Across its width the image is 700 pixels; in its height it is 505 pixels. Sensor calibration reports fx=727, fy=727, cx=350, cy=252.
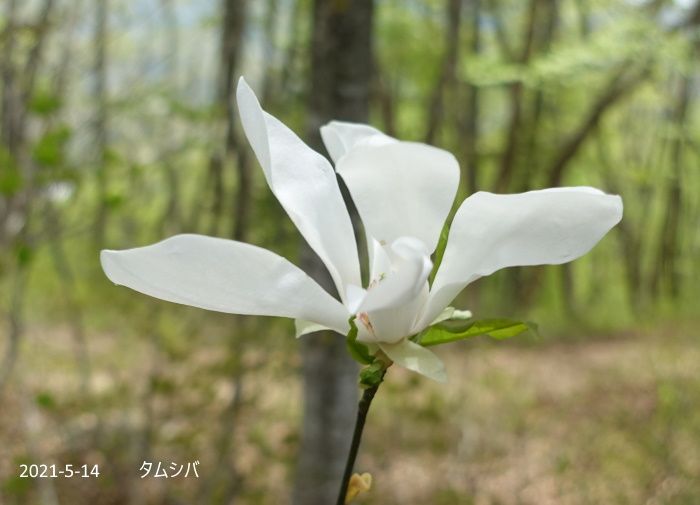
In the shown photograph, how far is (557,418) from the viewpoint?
4520 mm

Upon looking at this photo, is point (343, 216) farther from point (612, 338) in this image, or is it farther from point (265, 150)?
point (612, 338)

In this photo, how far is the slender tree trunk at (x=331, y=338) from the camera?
1330mm

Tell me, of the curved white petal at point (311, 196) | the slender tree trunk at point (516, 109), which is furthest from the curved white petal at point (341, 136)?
the slender tree trunk at point (516, 109)

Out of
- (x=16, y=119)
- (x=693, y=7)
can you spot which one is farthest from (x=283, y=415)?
(x=693, y=7)

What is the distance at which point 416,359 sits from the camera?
1.33ft

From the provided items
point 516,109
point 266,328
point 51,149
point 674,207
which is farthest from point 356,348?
point 674,207

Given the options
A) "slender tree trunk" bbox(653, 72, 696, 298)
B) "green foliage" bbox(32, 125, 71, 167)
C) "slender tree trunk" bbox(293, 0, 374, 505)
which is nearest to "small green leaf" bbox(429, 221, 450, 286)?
"slender tree trunk" bbox(293, 0, 374, 505)

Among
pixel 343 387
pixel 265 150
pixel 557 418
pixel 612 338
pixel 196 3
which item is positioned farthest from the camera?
pixel 612 338

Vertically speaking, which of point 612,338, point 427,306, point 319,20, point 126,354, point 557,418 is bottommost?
point 612,338

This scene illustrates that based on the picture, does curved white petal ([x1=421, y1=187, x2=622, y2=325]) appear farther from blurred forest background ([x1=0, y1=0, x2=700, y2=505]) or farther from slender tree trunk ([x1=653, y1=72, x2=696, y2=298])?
slender tree trunk ([x1=653, y1=72, x2=696, y2=298])

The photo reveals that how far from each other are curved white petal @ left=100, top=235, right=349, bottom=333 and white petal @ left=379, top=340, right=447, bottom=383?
0.20 ft

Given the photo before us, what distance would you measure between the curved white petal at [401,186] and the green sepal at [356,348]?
75mm

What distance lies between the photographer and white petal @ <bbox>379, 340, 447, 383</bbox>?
395 mm

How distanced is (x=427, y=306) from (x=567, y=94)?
21.4 ft
